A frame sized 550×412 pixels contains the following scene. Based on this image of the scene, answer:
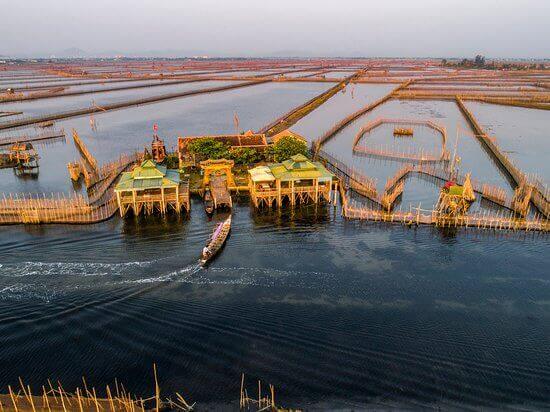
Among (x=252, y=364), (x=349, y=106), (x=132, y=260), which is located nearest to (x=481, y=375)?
(x=252, y=364)

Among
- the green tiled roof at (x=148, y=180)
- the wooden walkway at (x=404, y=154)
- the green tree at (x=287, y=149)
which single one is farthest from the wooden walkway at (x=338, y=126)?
the green tiled roof at (x=148, y=180)

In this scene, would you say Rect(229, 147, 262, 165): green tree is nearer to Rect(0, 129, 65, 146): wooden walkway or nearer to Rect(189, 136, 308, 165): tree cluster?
Rect(189, 136, 308, 165): tree cluster

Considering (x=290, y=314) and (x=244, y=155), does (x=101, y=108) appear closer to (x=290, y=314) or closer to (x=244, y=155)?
(x=244, y=155)

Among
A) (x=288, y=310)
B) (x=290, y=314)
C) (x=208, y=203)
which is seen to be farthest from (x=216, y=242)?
(x=290, y=314)

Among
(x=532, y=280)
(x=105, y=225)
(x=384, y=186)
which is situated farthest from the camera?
(x=384, y=186)

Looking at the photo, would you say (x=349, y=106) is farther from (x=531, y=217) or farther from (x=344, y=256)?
(x=344, y=256)

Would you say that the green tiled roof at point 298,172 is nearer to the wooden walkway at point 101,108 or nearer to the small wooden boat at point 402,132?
the small wooden boat at point 402,132

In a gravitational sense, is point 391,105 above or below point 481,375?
above
